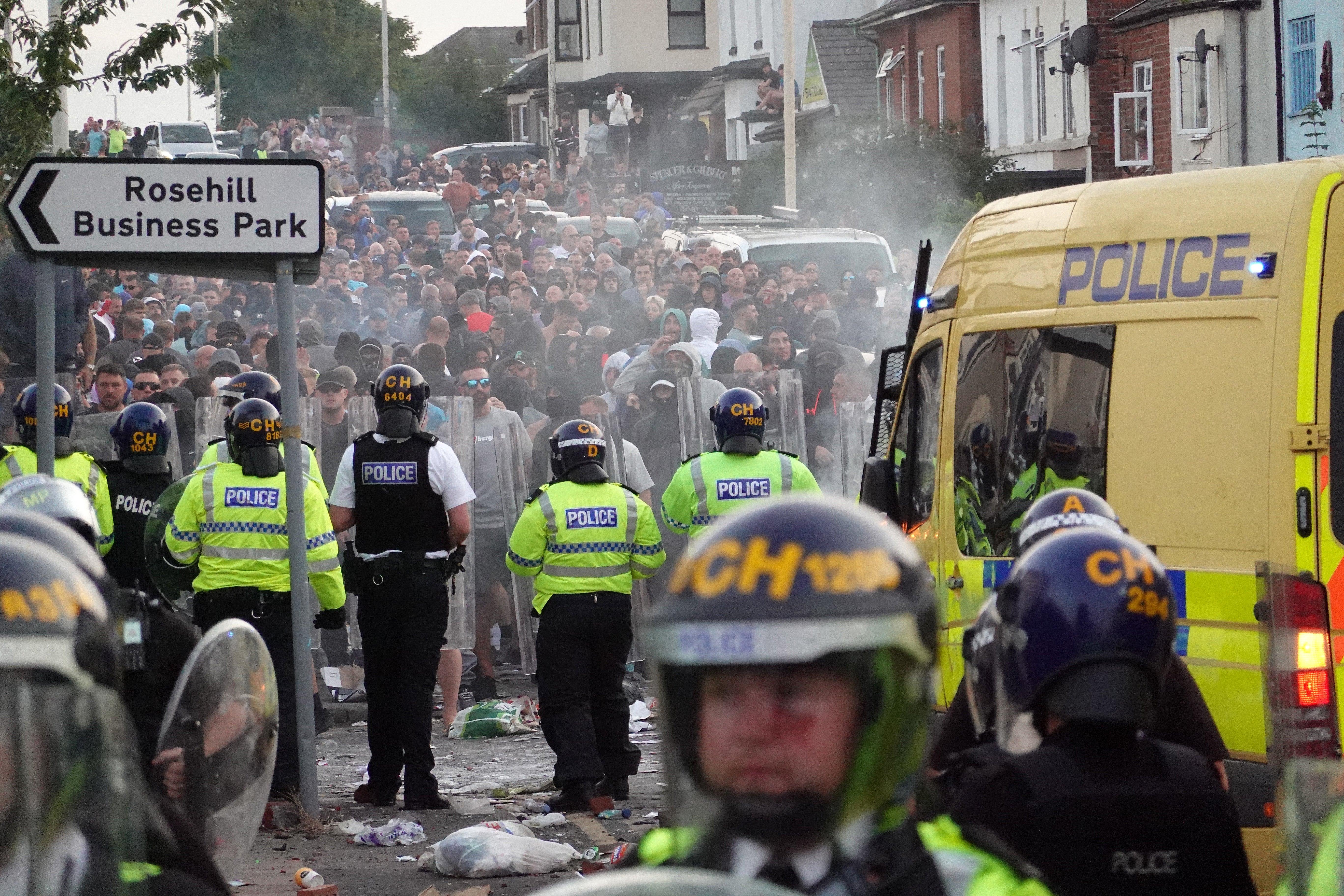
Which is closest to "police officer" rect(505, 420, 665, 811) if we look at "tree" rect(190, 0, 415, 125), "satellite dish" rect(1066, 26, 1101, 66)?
"satellite dish" rect(1066, 26, 1101, 66)

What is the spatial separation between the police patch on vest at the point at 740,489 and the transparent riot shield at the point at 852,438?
4152 mm

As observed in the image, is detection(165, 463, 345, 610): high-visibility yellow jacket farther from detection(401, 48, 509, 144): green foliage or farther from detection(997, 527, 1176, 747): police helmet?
detection(401, 48, 509, 144): green foliage

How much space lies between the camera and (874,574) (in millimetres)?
2064

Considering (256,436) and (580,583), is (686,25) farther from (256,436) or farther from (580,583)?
(256,436)

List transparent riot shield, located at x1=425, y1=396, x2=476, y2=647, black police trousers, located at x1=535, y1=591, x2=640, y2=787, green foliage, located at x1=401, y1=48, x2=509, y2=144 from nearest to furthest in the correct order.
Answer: black police trousers, located at x1=535, y1=591, x2=640, y2=787
transparent riot shield, located at x1=425, y1=396, x2=476, y2=647
green foliage, located at x1=401, y1=48, x2=509, y2=144

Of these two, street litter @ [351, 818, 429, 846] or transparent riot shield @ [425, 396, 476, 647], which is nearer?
street litter @ [351, 818, 429, 846]

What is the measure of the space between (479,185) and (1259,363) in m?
28.3

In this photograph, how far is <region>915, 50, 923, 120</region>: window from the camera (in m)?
44.3

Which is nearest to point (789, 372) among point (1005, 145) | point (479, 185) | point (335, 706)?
point (335, 706)

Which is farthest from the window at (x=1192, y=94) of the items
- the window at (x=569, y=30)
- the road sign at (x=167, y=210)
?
the window at (x=569, y=30)

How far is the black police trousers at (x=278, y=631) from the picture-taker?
8578 millimetres

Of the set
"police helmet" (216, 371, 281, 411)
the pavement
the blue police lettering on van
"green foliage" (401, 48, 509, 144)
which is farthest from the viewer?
"green foliage" (401, 48, 509, 144)

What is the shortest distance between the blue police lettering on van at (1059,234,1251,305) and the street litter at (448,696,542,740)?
211 inches

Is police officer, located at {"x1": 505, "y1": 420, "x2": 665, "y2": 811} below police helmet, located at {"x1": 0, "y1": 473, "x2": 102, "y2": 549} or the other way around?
below
